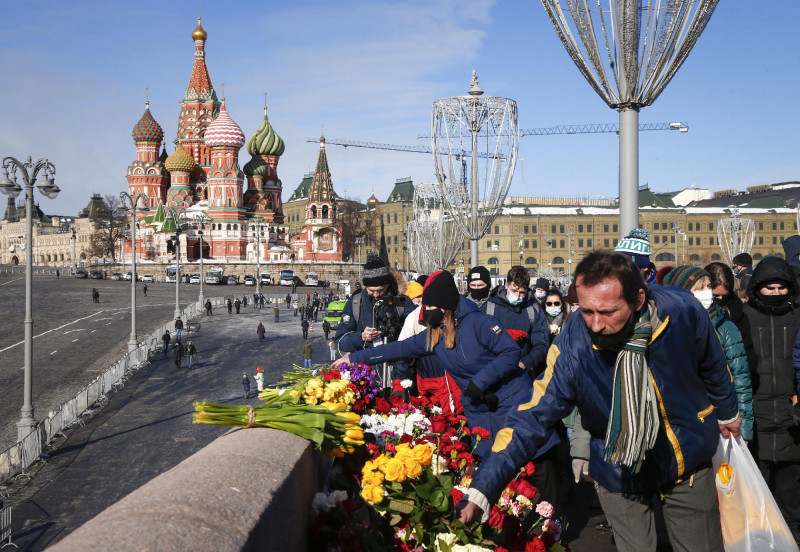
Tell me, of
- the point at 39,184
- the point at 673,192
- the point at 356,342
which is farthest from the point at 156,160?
the point at 356,342

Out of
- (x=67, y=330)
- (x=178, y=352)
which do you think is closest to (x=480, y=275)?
(x=178, y=352)

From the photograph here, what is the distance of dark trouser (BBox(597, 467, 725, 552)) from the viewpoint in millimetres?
3217

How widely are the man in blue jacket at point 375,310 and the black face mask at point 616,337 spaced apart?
12.7 feet

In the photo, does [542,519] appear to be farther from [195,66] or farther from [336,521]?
[195,66]

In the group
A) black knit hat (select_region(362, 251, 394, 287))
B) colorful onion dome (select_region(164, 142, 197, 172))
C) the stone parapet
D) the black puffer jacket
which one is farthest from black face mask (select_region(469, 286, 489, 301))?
colorful onion dome (select_region(164, 142, 197, 172))

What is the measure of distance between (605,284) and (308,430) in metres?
1.33

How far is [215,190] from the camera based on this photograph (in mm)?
85125

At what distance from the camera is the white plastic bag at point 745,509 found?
347 cm

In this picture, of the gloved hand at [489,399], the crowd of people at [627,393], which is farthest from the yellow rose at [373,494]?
the gloved hand at [489,399]

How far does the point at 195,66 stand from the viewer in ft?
302

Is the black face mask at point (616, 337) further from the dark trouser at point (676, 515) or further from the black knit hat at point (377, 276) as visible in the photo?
the black knit hat at point (377, 276)

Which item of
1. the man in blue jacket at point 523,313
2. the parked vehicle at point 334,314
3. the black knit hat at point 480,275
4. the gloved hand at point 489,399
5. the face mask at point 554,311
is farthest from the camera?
the parked vehicle at point 334,314

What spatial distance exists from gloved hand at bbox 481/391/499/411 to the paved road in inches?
620

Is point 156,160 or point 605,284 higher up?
point 156,160
